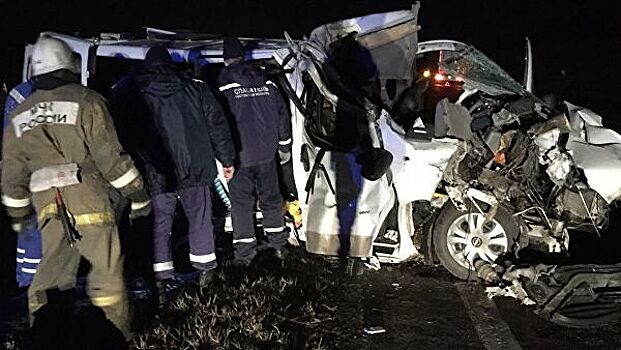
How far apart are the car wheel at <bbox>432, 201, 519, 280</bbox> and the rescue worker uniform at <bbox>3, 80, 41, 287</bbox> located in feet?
10.6

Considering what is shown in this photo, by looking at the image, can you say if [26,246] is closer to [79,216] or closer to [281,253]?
[79,216]

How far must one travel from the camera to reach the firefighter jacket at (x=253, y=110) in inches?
245

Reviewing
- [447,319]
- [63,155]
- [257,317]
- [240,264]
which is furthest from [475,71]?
[63,155]

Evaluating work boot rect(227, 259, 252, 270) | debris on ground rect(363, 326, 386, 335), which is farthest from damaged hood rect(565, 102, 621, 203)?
work boot rect(227, 259, 252, 270)

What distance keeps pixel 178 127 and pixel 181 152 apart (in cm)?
19

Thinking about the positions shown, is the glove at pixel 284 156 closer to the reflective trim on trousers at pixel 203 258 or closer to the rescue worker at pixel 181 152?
the rescue worker at pixel 181 152

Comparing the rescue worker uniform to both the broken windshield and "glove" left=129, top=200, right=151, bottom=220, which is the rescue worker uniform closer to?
"glove" left=129, top=200, right=151, bottom=220

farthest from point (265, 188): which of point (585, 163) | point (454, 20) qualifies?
point (454, 20)

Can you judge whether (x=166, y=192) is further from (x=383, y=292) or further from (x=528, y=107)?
(x=528, y=107)

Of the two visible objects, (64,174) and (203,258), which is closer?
(64,174)

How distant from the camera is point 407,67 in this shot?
666 cm

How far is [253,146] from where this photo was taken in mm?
6312

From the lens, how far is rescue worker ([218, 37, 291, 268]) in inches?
245

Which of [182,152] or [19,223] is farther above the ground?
[182,152]
